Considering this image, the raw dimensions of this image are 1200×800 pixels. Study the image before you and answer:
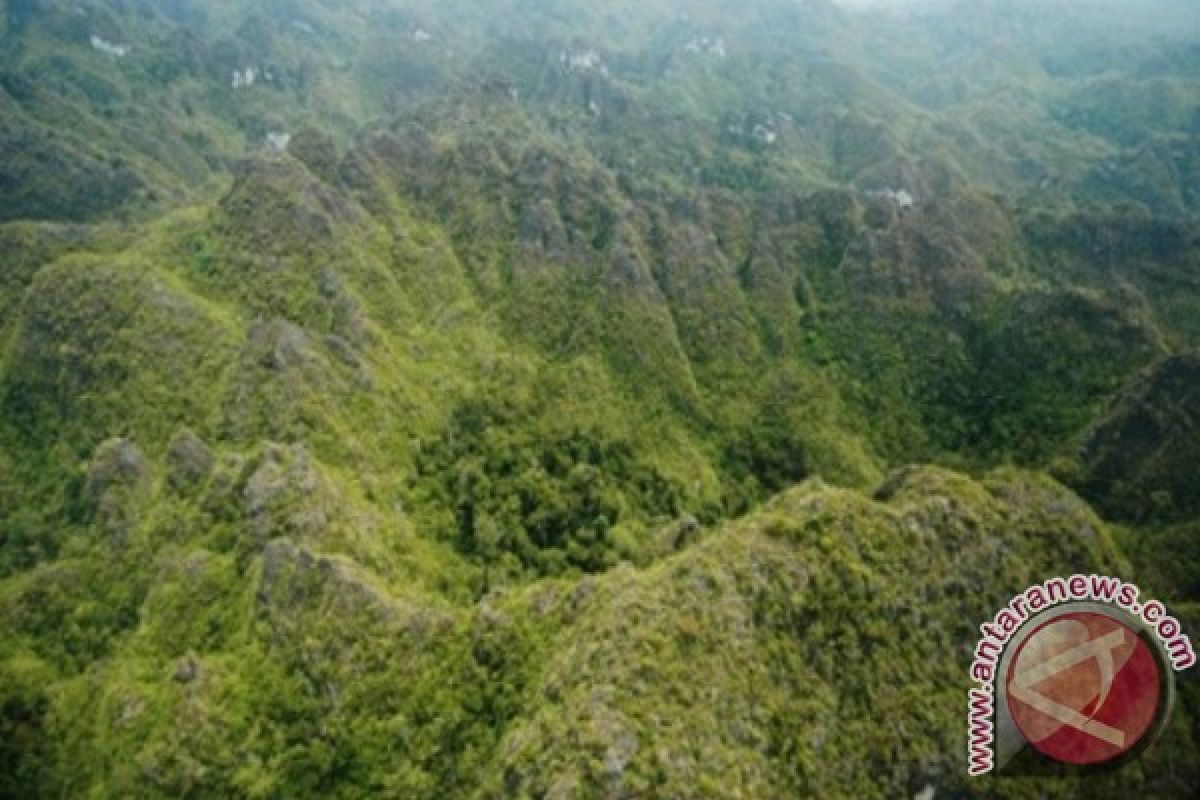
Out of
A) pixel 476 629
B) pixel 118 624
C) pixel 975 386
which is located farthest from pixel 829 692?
pixel 975 386

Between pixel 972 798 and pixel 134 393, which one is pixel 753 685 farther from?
pixel 134 393

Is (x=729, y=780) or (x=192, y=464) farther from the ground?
(x=729, y=780)
